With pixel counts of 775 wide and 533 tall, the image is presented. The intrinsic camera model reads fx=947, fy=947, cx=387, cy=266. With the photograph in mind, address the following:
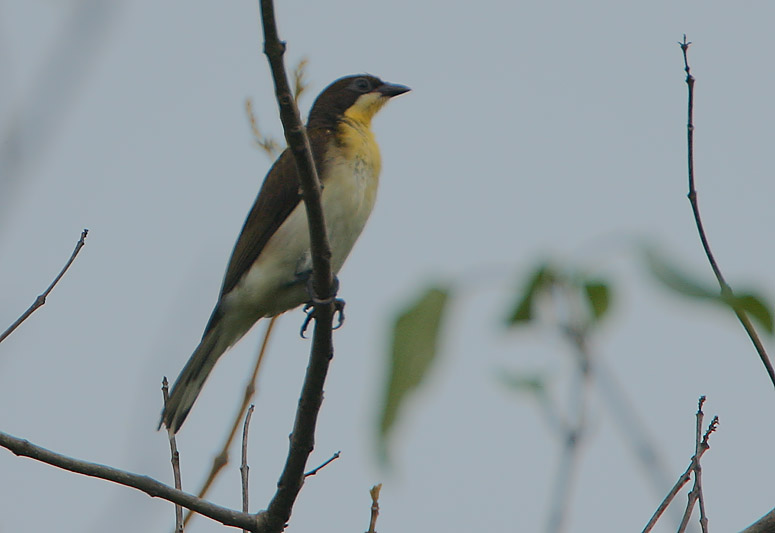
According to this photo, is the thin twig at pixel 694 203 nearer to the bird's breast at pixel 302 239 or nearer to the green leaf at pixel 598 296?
the green leaf at pixel 598 296

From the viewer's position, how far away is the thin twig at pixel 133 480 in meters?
2.93

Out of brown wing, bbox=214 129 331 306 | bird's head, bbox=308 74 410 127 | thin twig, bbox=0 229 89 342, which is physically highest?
bird's head, bbox=308 74 410 127

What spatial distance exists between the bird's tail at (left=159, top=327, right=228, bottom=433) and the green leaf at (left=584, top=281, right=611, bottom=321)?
13.3ft

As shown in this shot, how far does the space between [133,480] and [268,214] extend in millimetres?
2965

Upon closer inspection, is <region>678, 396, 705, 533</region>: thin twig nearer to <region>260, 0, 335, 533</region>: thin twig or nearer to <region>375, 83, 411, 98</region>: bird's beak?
<region>260, 0, 335, 533</region>: thin twig

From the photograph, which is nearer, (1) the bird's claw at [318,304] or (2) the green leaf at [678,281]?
(2) the green leaf at [678,281]

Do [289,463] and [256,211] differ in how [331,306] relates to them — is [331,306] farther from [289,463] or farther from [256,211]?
[256,211]

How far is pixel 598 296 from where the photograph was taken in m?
1.13

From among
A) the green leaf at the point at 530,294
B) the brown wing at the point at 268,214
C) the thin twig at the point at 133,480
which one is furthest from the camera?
the brown wing at the point at 268,214

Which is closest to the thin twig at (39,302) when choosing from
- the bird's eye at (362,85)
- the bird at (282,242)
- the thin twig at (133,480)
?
the thin twig at (133,480)

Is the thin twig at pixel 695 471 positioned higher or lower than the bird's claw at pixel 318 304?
lower

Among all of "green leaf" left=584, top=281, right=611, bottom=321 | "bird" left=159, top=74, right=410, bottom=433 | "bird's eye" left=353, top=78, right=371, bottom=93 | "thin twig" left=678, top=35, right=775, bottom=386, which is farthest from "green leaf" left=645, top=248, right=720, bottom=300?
"bird's eye" left=353, top=78, right=371, bottom=93

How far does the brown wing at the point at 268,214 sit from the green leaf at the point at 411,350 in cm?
471

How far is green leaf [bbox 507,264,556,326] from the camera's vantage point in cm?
108
